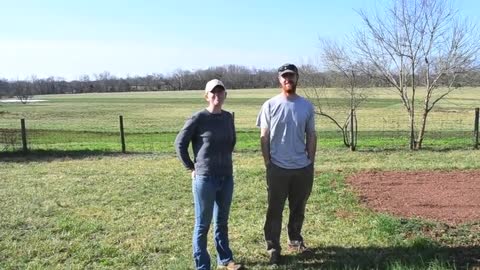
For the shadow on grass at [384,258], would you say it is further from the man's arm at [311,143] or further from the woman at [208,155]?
the man's arm at [311,143]

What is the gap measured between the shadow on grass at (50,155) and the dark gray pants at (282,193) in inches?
451

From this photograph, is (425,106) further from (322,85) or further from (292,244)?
Result: (292,244)

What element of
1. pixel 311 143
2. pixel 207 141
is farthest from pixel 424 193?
pixel 207 141

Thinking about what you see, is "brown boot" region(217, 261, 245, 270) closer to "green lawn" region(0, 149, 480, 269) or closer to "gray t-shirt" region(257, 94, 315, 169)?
"green lawn" region(0, 149, 480, 269)

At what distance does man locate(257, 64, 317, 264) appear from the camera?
4.82m

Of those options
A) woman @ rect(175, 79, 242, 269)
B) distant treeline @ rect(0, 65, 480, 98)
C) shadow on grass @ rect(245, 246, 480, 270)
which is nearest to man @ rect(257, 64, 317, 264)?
shadow on grass @ rect(245, 246, 480, 270)

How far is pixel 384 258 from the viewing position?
510 cm

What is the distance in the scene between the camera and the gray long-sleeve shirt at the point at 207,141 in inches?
178

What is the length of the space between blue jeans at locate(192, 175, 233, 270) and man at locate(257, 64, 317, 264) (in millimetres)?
495

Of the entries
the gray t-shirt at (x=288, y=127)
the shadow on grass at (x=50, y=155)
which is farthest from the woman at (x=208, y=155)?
the shadow on grass at (x=50, y=155)

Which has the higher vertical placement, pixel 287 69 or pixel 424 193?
pixel 287 69

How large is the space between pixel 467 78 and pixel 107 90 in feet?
428

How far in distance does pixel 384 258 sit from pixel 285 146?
4.83ft

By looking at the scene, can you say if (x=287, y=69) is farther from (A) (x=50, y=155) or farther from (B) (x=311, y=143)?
(A) (x=50, y=155)
